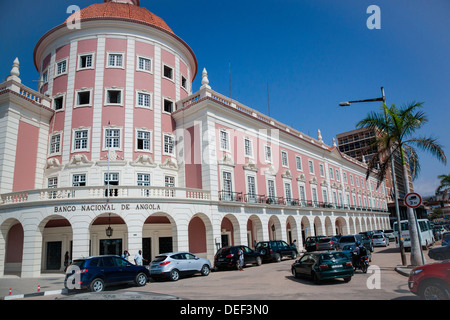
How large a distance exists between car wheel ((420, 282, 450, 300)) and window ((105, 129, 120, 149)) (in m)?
23.0

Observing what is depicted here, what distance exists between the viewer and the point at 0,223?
21922mm

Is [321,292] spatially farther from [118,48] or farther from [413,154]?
[118,48]

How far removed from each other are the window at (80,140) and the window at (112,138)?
1.64 m

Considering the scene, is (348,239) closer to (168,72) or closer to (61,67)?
(168,72)

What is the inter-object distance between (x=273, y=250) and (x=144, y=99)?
1691cm

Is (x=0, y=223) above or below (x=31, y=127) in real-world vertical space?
below

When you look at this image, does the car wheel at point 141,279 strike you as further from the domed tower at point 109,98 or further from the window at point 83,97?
the window at point 83,97

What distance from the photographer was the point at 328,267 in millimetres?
13039

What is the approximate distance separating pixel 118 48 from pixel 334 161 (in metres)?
37.3

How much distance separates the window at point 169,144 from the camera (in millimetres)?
28656

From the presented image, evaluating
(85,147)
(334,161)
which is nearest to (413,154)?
(85,147)

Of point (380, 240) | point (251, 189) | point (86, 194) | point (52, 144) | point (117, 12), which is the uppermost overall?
point (117, 12)

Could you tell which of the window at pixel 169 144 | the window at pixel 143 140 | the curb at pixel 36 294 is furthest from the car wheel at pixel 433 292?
the window at pixel 169 144

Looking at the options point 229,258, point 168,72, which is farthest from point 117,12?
point 229,258
